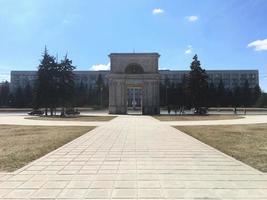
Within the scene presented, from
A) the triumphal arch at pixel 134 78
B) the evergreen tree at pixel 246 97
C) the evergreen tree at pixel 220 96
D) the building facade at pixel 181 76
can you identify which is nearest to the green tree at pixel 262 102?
the evergreen tree at pixel 246 97

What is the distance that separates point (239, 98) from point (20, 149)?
101 meters

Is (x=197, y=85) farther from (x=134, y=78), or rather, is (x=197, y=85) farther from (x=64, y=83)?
(x=64, y=83)

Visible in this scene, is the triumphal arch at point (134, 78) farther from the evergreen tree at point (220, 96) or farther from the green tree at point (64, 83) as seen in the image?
the evergreen tree at point (220, 96)

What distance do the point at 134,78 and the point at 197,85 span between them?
9988 millimetres

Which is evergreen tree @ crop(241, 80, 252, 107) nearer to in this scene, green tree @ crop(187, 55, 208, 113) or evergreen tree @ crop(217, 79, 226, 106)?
evergreen tree @ crop(217, 79, 226, 106)

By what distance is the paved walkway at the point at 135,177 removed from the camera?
20.6 ft

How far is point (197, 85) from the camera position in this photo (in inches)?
2354

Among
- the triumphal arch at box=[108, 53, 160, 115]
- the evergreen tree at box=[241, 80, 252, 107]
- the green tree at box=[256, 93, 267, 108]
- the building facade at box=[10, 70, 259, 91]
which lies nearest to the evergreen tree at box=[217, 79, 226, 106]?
the evergreen tree at box=[241, 80, 252, 107]

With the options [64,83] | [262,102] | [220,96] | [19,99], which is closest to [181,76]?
[220,96]

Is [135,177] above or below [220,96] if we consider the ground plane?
below

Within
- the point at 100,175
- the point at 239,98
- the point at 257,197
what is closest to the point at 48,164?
the point at 100,175

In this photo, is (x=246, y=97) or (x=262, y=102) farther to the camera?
(x=246, y=97)

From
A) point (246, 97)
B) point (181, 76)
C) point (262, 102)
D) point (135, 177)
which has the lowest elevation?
point (135, 177)

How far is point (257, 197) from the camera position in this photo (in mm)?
6035
